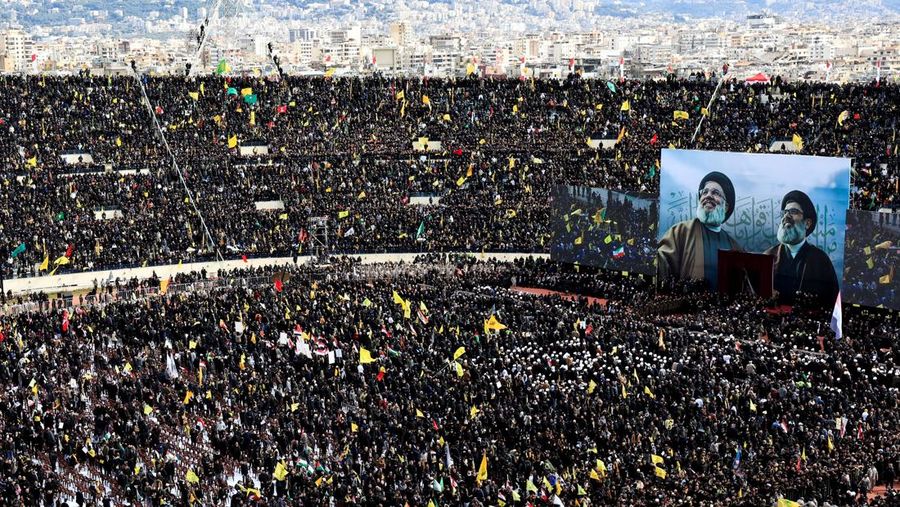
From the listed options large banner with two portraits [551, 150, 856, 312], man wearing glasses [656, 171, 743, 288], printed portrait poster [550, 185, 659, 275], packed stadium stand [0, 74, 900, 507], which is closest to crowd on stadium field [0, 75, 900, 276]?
packed stadium stand [0, 74, 900, 507]

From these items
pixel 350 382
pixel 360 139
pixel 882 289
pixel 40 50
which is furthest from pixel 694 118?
pixel 40 50

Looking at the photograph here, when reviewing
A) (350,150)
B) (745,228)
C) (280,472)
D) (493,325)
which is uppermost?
(350,150)

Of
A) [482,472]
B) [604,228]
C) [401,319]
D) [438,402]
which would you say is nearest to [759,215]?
[604,228]

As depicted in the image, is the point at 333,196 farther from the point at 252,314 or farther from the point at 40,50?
the point at 40,50

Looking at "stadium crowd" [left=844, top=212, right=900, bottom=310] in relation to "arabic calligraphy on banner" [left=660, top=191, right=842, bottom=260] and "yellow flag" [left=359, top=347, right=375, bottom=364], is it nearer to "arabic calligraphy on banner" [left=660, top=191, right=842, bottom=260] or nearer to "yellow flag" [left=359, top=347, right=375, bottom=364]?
"arabic calligraphy on banner" [left=660, top=191, right=842, bottom=260]

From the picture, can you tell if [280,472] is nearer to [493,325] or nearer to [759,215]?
[493,325]
